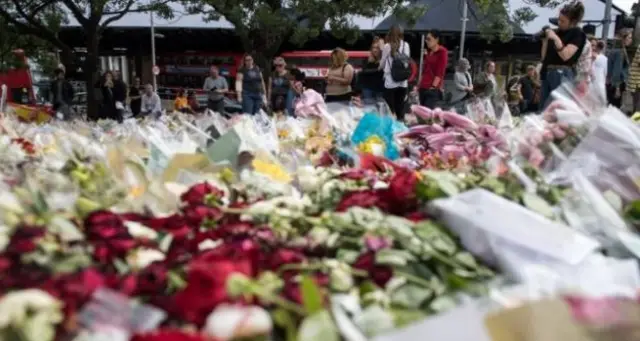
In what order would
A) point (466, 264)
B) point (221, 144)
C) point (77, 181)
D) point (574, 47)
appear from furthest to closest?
point (574, 47) < point (221, 144) < point (77, 181) < point (466, 264)

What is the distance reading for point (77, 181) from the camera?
1461 millimetres

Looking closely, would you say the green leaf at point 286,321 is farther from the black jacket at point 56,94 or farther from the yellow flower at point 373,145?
the black jacket at point 56,94

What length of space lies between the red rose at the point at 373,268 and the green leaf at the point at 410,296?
44 mm

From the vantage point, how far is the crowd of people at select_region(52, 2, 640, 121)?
4.32 m

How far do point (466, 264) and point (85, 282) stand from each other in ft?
2.09

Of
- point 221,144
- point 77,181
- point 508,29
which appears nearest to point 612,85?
point 508,29

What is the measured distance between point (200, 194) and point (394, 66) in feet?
14.6

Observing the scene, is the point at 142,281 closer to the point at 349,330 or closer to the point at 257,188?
the point at 349,330

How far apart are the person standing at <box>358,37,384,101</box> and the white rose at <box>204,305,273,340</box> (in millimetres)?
4967

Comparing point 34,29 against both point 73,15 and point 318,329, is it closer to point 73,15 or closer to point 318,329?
point 73,15

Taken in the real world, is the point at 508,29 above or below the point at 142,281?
above

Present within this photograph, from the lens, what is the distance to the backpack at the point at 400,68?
18.2 feet

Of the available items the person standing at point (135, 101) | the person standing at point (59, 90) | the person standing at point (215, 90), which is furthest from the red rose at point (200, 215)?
the person standing at point (135, 101)

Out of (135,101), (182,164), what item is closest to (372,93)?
(182,164)
